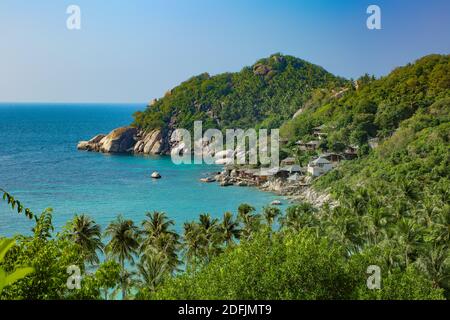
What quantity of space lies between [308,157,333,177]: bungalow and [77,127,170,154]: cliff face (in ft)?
124

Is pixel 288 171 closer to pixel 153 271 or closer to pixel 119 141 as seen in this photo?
pixel 153 271

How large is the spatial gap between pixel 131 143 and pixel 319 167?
45.7 m

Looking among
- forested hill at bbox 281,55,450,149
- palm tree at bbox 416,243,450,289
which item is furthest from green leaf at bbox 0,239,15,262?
forested hill at bbox 281,55,450,149

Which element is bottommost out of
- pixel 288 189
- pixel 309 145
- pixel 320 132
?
pixel 288 189

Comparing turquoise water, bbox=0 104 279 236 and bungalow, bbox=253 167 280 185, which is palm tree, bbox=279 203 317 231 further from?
bungalow, bbox=253 167 280 185

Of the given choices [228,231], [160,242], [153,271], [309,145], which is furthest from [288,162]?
[153,271]

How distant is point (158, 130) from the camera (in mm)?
93875

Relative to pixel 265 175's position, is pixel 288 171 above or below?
A: above

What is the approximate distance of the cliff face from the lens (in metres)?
90.6

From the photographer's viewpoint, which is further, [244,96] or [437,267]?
[244,96]

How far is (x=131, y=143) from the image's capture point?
306ft

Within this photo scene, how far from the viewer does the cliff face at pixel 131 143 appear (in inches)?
3565
